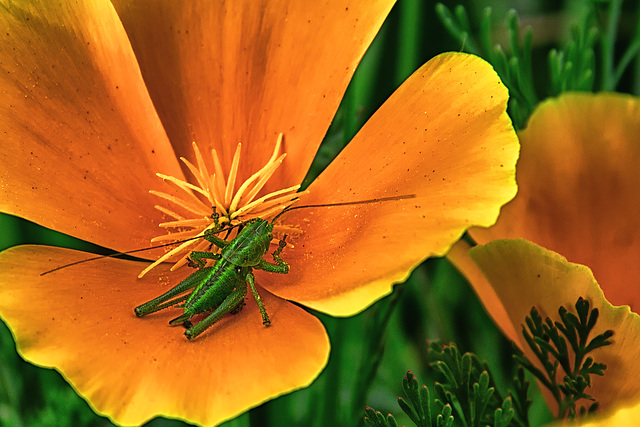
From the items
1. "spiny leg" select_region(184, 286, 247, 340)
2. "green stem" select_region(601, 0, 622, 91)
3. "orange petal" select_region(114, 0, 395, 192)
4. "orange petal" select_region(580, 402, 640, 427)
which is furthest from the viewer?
"green stem" select_region(601, 0, 622, 91)

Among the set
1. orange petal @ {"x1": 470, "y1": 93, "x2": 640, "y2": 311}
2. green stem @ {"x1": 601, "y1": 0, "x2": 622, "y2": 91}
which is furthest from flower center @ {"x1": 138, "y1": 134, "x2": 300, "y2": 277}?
green stem @ {"x1": 601, "y1": 0, "x2": 622, "y2": 91}

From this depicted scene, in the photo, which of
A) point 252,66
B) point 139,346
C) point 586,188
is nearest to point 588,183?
point 586,188

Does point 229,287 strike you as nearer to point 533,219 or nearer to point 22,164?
point 22,164

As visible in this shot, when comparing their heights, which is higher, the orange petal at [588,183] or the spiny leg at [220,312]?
the spiny leg at [220,312]

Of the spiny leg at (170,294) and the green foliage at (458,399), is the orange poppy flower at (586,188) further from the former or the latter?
the spiny leg at (170,294)

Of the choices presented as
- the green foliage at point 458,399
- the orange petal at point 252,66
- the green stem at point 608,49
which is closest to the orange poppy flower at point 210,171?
the orange petal at point 252,66

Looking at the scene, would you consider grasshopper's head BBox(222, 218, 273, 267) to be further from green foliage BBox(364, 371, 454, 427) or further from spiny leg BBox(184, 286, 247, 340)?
green foliage BBox(364, 371, 454, 427)
